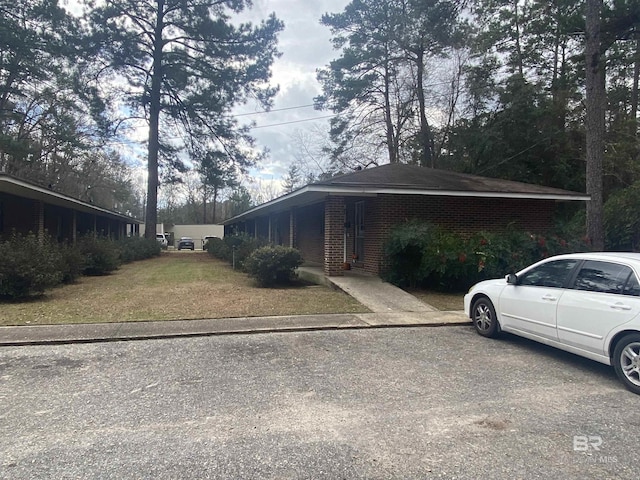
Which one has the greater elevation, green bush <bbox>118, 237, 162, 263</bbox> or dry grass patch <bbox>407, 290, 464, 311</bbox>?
green bush <bbox>118, 237, 162, 263</bbox>

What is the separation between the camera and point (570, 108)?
22.3 meters

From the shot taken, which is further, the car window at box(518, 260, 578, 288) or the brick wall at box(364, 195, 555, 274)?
the brick wall at box(364, 195, 555, 274)

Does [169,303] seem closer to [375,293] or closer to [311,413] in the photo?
[375,293]

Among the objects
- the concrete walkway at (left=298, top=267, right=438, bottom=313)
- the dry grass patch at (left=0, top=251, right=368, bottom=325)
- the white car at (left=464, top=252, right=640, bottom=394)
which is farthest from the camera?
the concrete walkway at (left=298, top=267, right=438, bottom=313)

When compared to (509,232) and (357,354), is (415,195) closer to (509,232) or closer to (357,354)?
(509,232)

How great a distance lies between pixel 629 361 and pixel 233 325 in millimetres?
5402

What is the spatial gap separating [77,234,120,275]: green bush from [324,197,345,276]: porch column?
8.98 metres

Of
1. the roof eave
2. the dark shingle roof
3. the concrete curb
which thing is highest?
the dark shingle roof

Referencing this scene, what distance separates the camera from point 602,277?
4980 millimetres

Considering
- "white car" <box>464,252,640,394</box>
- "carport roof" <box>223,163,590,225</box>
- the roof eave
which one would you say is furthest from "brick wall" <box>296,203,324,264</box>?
"white car" <box>464,252,640,394</box>

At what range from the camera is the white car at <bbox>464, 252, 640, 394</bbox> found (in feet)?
14.6

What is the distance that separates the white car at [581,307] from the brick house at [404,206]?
569 cm

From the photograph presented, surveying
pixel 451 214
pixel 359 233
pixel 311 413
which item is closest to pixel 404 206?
pixel 451 214

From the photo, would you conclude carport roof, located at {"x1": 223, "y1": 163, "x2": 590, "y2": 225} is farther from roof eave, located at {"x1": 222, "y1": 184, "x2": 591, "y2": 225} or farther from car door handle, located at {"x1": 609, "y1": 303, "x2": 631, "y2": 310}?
car door handle, located at {"x1": 609, "y1": 303, "x2": 631, "y2": 310}
